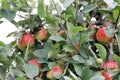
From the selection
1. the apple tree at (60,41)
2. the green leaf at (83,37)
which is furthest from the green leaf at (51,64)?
the green leaf at (83,37)

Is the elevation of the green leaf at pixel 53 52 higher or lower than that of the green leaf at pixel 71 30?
lower

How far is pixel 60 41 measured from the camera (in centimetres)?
97

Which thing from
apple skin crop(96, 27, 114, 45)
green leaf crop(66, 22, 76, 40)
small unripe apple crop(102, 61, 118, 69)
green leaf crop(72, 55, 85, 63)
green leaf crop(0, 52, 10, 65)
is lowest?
small unripe apple crop(102, 61, 118, 69)

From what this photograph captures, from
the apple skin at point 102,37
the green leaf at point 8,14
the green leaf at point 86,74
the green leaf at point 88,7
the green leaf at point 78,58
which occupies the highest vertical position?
the green leaf at point 8,14

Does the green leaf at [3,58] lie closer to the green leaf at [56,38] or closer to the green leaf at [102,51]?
the green leaf at [56,38]

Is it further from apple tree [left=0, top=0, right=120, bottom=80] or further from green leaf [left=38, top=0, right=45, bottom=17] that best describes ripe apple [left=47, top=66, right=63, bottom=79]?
green leaf [left=38, top=0, right=45, bottom=17]

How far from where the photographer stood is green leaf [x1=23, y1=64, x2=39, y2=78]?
0.90 m

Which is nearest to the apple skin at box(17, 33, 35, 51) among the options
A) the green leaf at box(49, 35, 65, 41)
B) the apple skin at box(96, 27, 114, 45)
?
the green leaf at box(49, 35, 65, 41)

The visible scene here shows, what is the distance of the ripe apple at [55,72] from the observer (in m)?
0.89

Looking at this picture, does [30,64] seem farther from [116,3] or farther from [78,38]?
[116,3]

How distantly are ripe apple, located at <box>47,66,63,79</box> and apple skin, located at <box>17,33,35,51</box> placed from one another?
13cm

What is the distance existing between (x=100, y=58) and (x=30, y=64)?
0.21 metres

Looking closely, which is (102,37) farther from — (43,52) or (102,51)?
(43,52)

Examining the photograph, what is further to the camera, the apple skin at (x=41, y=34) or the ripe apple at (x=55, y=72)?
the apple skin at (x=41, y=34)
